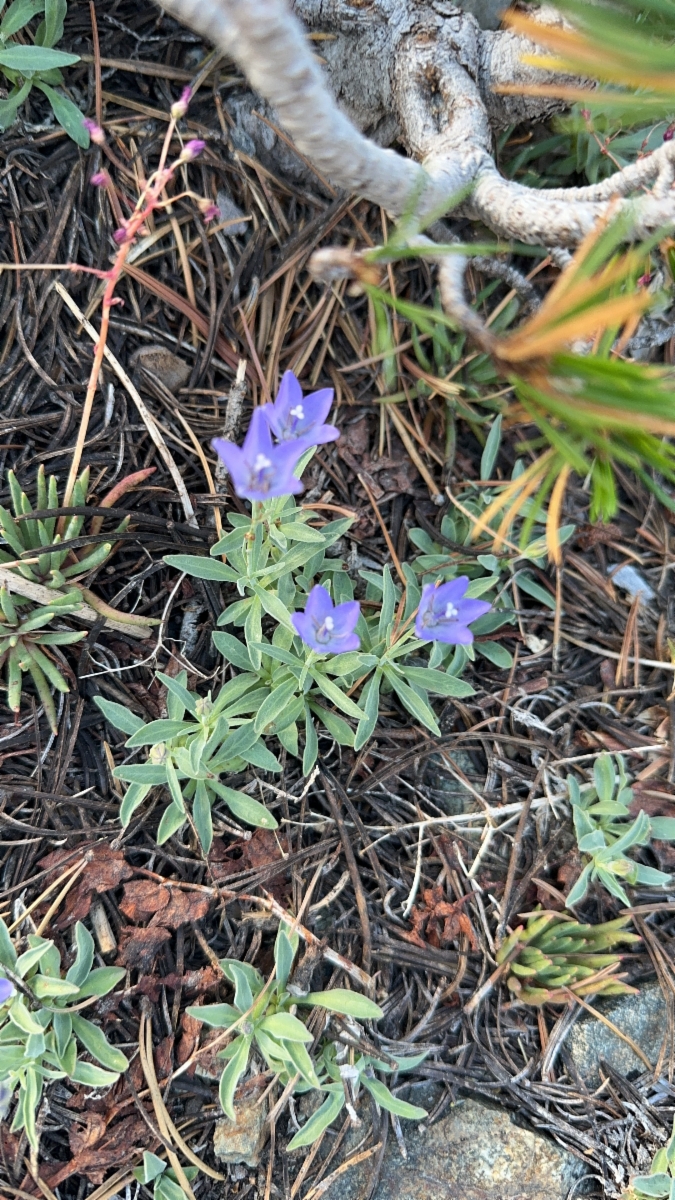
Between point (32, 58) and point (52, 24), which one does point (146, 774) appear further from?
point (52, 24)

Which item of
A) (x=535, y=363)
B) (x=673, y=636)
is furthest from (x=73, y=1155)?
(x=673, y=636)

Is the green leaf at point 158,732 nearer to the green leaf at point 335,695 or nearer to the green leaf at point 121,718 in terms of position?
the green leaf at point 121,718

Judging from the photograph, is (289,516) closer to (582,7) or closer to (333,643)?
(333,643)

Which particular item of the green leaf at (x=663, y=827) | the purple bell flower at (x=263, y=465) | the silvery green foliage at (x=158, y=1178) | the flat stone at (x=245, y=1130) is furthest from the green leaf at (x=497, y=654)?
the silvery green foliage at (x=158, y=1178)

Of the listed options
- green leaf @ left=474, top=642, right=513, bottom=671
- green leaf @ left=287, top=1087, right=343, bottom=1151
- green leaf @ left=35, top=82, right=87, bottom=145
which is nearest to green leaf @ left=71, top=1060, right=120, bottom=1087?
green leaf @ left=287, top=1087, right=343, bottom=1151

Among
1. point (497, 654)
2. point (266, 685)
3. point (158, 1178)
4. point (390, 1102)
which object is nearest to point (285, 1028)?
point (390, 1102)

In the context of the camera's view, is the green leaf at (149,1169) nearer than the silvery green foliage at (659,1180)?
Yes
